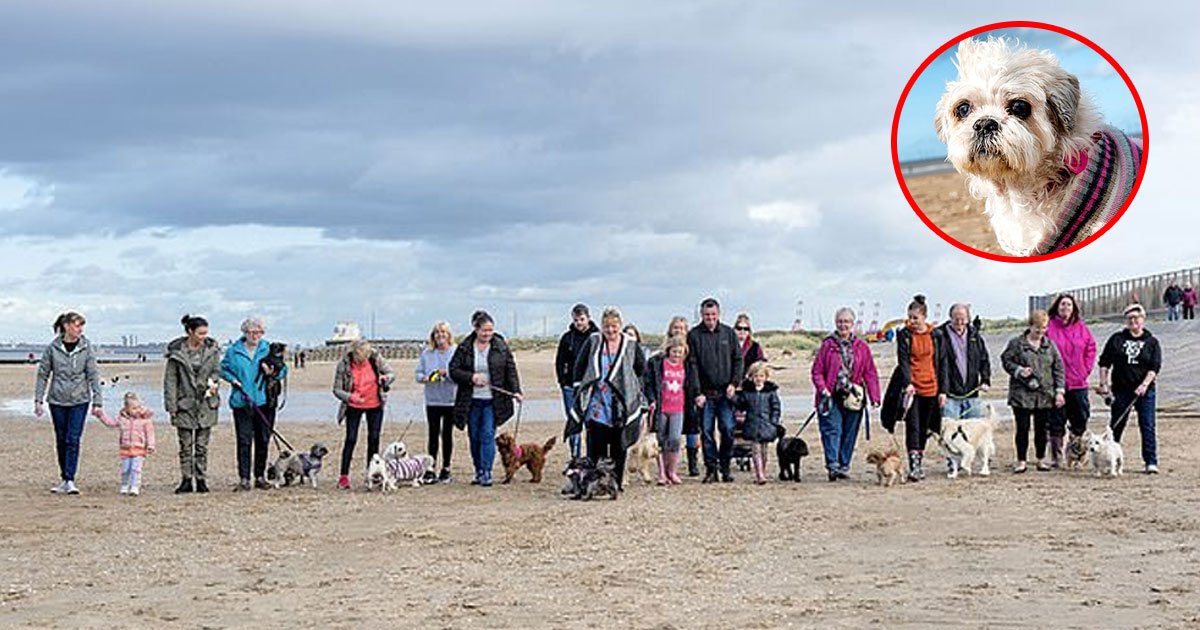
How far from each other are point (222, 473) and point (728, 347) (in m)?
5.92

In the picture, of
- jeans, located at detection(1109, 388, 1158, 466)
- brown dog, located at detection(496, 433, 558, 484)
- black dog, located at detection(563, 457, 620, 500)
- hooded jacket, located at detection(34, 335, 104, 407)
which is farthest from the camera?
brown dog, located at detection(496, 433, 558, 484)

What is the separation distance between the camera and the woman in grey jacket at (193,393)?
558 inches

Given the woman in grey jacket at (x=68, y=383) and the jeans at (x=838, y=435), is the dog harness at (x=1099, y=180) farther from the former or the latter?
the woman in grey jacket at (x=68, y=383)

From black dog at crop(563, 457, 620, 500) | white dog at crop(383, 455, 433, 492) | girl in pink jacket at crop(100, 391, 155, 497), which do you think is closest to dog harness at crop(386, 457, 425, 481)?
white dog at crop(383, 455, 433, 492)

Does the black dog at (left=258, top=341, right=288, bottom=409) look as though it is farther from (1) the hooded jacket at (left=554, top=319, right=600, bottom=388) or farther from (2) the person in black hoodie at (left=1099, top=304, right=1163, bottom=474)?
(2) the person in black hoodie at (left=1099, top=304, right=1163, bottom=474)

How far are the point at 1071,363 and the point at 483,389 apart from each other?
5817 mm

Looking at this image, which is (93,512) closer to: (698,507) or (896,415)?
(698,507)

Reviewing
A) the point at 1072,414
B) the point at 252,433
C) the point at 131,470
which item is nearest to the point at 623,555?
the point at 252,433

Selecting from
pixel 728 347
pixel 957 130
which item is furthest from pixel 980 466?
pixel 957 130

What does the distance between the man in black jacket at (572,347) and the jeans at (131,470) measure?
13.5 ft

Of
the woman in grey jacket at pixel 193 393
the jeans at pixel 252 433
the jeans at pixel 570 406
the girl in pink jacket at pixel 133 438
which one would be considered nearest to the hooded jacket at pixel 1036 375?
the jeans at pixel 570 406

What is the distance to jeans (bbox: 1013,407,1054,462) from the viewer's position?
589 inches

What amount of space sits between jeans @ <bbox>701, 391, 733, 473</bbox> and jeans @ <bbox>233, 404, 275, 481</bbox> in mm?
4158

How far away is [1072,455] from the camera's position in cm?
1488
